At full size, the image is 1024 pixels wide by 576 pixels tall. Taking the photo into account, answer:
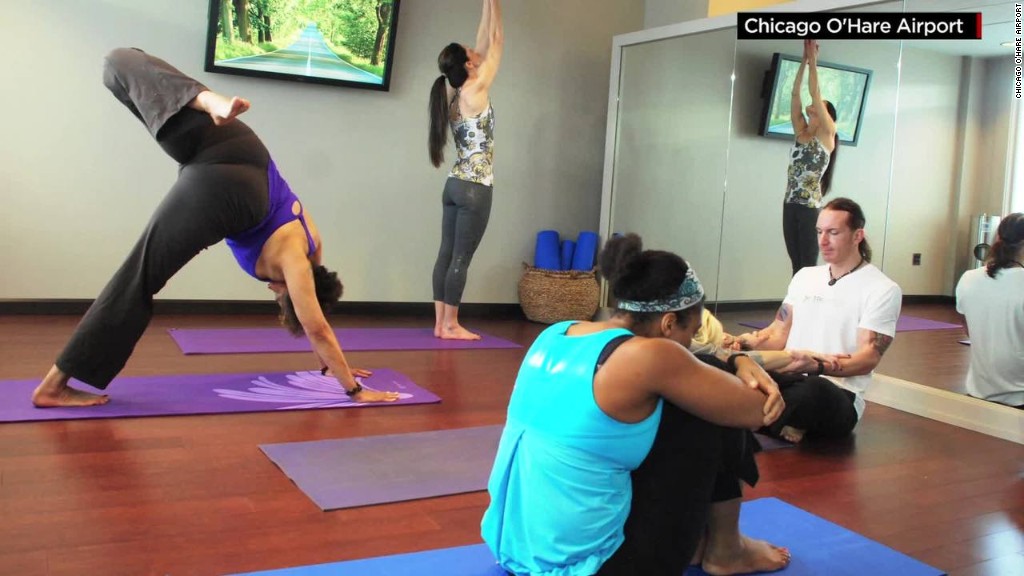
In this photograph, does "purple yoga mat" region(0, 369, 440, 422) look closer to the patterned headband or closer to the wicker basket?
the patterned headband

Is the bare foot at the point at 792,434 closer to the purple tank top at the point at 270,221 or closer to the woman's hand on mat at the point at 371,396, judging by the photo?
the woman's hand on mat at the point at 371,396

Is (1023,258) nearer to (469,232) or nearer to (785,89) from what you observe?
(785,89)

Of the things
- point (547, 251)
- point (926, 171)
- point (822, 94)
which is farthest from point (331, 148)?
point (926, 171)

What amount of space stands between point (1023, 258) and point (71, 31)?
183 inches

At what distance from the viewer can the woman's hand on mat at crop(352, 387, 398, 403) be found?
10.9 ft

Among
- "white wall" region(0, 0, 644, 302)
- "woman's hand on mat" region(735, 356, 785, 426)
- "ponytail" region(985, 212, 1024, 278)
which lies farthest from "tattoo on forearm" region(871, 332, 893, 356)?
"white wall" region(0, 0, 644, 302)

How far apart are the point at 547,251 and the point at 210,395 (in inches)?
119

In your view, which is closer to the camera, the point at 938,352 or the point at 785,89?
the point at 938,352

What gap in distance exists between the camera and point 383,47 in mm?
5422

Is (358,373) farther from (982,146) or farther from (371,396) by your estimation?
(982,146)

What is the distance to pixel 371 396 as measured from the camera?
3352mm

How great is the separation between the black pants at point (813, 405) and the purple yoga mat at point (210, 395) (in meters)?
1.30

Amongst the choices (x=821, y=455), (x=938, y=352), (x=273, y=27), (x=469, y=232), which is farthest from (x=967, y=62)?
(x=273, y=27)

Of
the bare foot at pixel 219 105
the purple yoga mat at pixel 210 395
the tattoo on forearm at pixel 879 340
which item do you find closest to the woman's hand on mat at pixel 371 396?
the purple yoga mat at pixel 210 395
